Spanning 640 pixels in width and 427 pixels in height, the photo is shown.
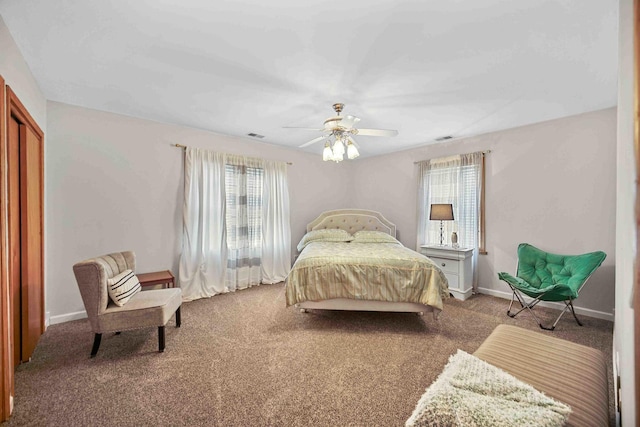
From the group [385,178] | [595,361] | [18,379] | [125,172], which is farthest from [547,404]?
[385,178]

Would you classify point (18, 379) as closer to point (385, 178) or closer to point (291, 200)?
point (291, 200)

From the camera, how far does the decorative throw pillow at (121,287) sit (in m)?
2.28

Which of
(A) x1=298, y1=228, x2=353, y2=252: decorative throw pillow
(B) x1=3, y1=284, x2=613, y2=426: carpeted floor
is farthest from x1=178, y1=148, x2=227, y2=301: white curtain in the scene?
(A) x1=298, y1=228, x2=353, y2=252: decorative throw pillow

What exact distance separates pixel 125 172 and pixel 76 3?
2.26 meters

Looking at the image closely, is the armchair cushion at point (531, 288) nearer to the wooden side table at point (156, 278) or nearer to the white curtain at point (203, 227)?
the white curtain at point (203, 227)

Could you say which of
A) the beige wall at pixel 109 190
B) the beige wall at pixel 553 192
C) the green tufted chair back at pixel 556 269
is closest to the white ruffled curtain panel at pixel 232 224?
the beige wall at pixel 109 190

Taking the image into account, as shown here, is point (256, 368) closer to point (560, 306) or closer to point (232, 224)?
point (232, 224)

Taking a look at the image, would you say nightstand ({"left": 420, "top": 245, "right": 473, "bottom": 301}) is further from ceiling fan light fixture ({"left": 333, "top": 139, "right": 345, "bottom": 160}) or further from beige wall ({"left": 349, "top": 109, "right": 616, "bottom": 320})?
ceiling fan light fixture ({"left": 333, "top": 139, "right": 345, "bottom": 160})

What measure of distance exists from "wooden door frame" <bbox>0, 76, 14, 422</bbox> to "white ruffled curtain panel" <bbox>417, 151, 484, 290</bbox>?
16.4 ft

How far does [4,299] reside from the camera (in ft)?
5.31

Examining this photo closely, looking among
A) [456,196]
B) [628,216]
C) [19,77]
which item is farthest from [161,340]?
[456,196]

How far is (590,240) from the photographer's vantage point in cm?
321

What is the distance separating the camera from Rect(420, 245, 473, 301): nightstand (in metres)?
3.80

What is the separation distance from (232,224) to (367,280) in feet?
8.36
